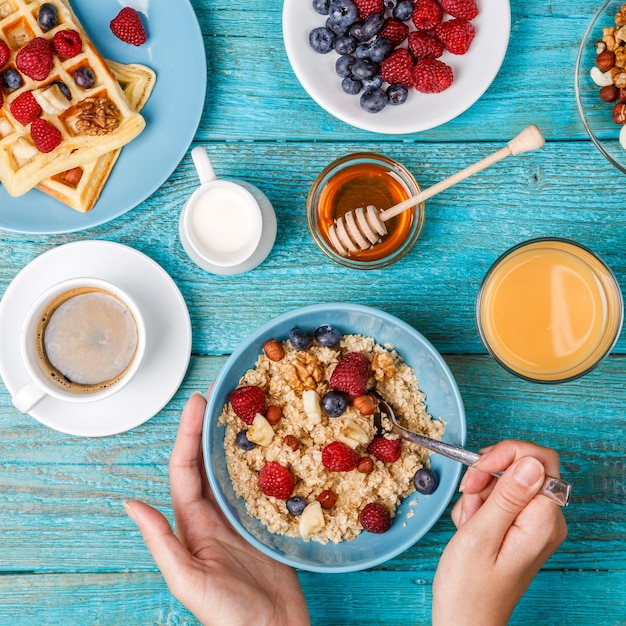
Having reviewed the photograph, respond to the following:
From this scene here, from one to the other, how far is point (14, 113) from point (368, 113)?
71cm

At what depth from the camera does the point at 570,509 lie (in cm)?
148

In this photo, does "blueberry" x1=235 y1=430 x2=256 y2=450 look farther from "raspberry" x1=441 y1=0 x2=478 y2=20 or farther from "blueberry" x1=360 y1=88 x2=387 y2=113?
Result: "raspberry" x1=441 y1=0 x2=478 y2=20

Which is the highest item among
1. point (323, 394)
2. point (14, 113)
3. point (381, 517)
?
point (14, 113)

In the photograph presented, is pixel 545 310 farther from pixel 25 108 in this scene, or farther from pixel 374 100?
pixel 25 108

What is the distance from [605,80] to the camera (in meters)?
1.38

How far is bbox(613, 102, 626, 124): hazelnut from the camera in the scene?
135 cm

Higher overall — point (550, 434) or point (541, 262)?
point (541, 262)

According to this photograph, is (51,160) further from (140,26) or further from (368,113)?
(368,113)

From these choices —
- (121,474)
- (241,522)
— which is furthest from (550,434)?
(121,474)

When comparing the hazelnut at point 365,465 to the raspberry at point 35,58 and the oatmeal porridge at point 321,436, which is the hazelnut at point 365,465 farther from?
the raspberry at point 35,58

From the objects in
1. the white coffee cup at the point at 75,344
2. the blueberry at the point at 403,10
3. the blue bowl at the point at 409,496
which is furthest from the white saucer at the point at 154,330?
the blueberry at the point at 403,10

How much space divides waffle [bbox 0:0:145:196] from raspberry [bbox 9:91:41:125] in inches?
0.7

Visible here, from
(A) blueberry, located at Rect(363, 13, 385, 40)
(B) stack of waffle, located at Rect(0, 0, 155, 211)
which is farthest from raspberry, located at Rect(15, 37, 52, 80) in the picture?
(A) blueberry, located at Rect(363, 13, 385, 40)

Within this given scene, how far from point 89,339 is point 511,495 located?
88 cm
